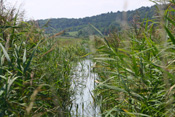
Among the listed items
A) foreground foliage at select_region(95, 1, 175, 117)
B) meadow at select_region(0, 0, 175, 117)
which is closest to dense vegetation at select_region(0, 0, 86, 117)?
meadow at select_region(0, 0, 175, 117)

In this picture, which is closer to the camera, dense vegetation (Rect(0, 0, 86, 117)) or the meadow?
the meadow

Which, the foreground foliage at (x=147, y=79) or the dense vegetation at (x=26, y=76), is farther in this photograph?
the dense vegetation at (x=26, y=76)

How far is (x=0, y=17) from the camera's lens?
7.48ft

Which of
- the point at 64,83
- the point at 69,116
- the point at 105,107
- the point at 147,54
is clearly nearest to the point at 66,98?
the point at 64,83

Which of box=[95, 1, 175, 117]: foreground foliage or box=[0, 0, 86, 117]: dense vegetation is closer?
box=[95, 1, 175, 117]: foreground foliage

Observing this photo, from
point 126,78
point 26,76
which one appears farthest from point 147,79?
point 26,76

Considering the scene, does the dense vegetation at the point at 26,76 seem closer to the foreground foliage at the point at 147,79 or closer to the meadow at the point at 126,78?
the meadow at the point at 126,78

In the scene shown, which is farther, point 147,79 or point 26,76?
point 26,76

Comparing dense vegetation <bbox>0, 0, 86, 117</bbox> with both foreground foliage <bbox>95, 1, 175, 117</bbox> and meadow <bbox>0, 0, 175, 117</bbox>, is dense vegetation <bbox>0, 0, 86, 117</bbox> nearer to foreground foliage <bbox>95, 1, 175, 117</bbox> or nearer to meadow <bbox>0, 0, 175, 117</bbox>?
meadow <bbox>0, 0, 175, 117</bbox>

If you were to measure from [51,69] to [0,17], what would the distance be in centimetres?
117

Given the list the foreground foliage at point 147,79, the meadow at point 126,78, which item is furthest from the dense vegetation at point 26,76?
the foreground foliage at point 147,79

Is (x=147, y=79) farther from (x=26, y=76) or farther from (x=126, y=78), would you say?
(x=26, y=76)

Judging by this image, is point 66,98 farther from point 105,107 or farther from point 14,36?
point 14,36

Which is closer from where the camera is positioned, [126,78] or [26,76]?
[126,78]
